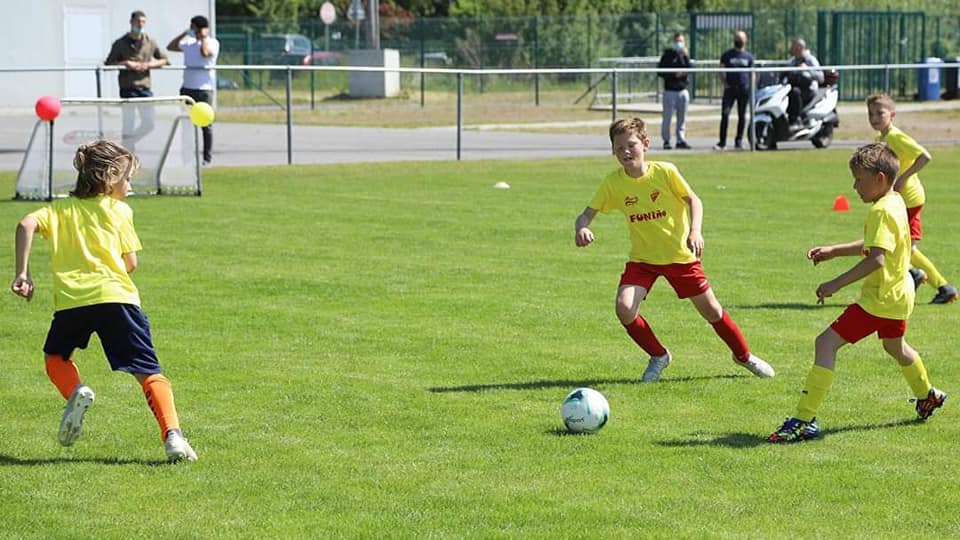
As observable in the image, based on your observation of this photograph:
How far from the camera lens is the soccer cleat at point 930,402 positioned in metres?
7.62

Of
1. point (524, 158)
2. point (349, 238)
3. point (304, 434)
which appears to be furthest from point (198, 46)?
point (304, 434)

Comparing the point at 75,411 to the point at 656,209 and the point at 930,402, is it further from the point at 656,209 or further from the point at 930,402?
the point at 930,402

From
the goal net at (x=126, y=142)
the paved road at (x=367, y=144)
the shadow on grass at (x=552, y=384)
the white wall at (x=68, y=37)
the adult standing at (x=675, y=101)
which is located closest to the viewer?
the shadow on grass at (x=552, y=384)

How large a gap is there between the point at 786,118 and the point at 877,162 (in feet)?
64.5

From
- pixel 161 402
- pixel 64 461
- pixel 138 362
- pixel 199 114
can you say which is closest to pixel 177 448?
pixel 161 402

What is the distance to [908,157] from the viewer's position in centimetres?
1163

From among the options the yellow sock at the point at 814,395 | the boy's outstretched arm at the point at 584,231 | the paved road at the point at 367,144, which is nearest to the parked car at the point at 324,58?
the paved road at the point at 367,144

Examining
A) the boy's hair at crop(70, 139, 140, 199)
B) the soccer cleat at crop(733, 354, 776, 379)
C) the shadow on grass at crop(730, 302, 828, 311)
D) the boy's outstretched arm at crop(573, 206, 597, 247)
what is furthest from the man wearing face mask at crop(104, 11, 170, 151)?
the boy's hair at crop(70, 139, 140, 199)

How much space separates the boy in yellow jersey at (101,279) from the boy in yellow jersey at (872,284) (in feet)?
9.48

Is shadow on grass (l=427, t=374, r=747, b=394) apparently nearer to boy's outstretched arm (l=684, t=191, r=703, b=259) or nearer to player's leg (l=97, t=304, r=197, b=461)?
boy's outstretched arm (l=684, t=191, r=703, b=259)

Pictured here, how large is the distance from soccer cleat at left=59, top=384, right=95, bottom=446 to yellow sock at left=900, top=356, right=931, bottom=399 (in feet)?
12.9

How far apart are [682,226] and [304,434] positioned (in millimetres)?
2696

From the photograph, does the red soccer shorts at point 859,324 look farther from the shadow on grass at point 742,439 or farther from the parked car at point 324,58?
the parked car at point 324,58

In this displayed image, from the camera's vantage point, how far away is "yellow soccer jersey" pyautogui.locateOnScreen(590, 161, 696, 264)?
880 cm
